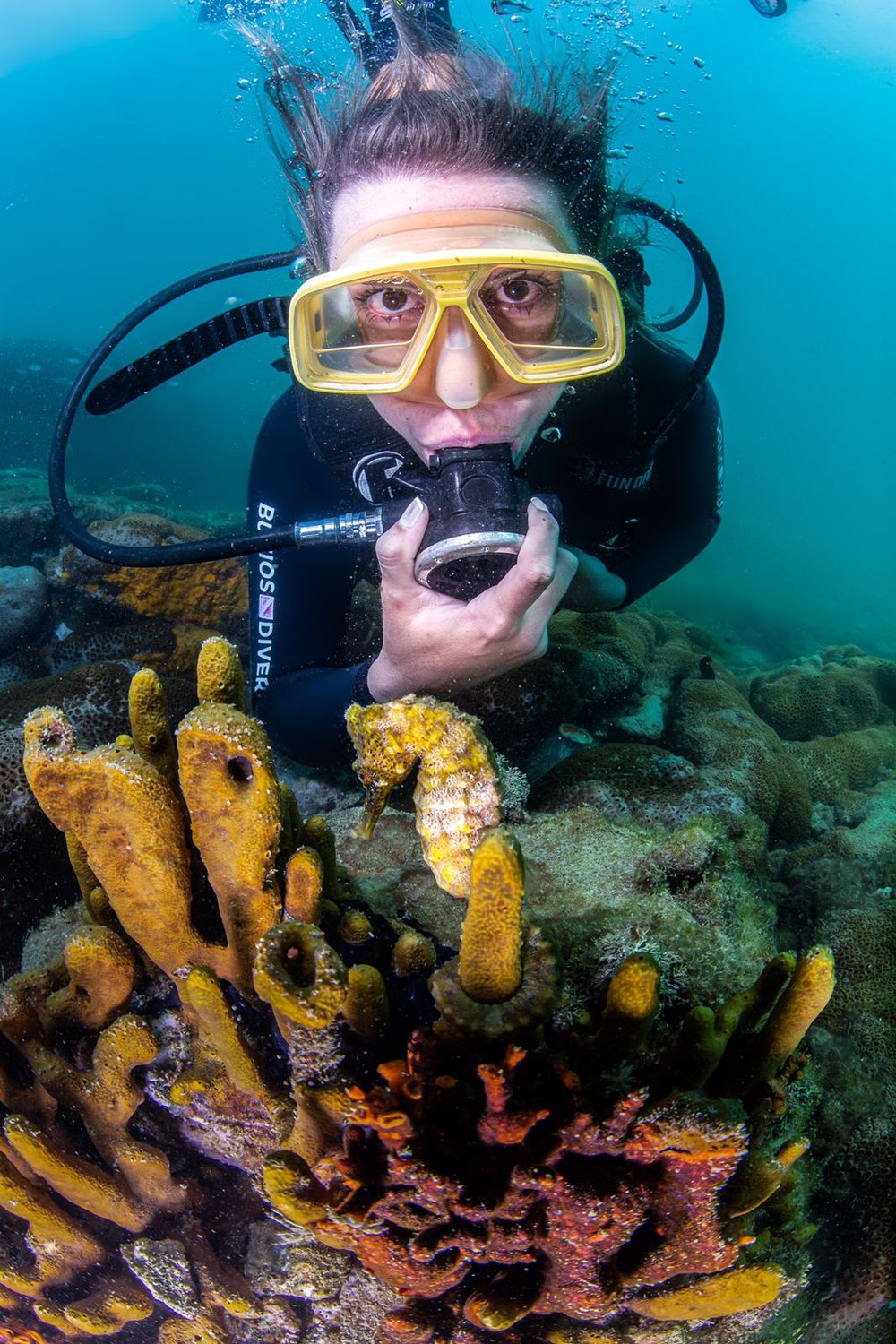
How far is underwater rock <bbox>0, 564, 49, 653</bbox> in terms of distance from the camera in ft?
16.7

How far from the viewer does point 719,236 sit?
80625mm

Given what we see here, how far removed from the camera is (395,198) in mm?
2244

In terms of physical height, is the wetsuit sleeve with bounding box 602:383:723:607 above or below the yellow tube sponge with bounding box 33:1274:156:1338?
above

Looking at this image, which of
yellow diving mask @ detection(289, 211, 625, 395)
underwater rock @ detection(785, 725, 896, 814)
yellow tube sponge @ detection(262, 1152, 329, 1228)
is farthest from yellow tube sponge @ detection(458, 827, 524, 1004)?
underwater rock @ detection(785, 725, 896, 814)

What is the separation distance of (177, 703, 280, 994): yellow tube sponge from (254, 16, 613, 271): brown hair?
2119mm

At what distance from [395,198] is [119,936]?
2.45 metres

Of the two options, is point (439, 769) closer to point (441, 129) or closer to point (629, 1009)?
point (629, 1009)

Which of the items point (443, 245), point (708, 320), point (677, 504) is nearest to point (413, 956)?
point (443, 245)

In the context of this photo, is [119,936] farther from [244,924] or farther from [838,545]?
[838,545]

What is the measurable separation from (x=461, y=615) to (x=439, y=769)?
24.6 inches

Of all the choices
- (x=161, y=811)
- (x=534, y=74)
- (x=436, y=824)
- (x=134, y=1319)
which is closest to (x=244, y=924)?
(x=161, y=811)

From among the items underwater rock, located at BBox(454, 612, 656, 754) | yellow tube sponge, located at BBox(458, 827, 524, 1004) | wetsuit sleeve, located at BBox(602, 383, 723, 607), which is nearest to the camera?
yellow tube sponge, located at BBox(458, 827, 524, 1004)

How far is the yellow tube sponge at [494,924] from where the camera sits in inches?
40.8

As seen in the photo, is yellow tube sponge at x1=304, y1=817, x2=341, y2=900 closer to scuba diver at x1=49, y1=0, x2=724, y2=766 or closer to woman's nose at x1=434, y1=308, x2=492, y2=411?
scuba diver at x1=49, y1=0, x2=724, y2=766
